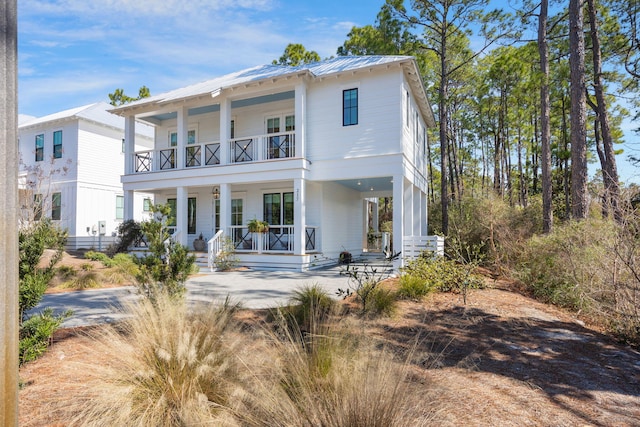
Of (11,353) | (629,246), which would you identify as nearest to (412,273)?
(629,246)

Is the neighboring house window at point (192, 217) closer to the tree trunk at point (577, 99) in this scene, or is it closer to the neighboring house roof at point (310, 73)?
the neighboring house roof at point (310, 73)

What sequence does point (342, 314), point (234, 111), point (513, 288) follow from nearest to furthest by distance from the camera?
point (342, 314) → point (513, 288) → point (234, 111)

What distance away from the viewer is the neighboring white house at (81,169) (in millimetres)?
19344

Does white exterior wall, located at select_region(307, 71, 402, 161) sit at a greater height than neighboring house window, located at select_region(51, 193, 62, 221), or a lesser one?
greater

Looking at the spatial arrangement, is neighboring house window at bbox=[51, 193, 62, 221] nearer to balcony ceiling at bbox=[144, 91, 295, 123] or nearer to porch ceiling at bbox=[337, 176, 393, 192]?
balcony ceiling at bbox=[144, 91, 295, 123]

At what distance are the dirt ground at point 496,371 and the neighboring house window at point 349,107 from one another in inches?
312

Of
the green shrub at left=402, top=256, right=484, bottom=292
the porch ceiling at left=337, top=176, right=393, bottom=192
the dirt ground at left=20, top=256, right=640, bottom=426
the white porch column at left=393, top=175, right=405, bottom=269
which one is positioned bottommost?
the dirt ground at left=20, top=256, right=640, bottom=426

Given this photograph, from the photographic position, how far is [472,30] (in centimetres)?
1744

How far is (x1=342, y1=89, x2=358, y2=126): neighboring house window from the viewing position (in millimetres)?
12695

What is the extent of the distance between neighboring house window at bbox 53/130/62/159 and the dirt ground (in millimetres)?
19133

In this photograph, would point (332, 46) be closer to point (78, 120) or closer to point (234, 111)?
point (234, 111)

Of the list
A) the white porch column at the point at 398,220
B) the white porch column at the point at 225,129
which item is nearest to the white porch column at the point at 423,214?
the white porch column at the point at 398,220

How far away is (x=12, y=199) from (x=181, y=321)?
1.90 meters

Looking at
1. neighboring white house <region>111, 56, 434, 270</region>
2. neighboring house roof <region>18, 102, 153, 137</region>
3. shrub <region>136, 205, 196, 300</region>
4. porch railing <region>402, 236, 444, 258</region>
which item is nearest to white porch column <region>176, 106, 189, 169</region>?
neighboring white house <region>111, 56, 434, 270</region>
